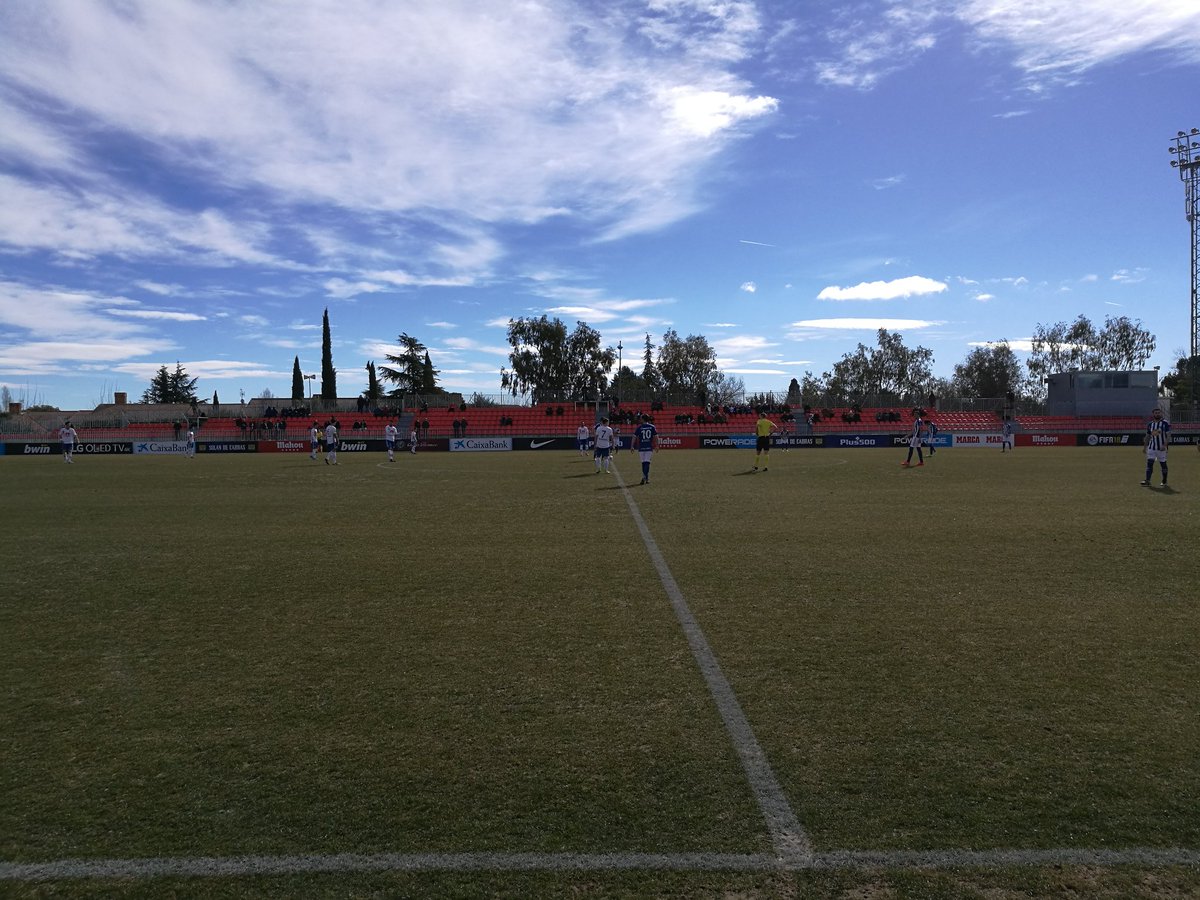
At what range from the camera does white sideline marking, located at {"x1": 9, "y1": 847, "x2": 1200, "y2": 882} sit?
288 centimetres

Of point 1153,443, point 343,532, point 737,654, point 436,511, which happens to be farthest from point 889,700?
point 1153,443

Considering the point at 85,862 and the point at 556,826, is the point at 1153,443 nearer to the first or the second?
the point at 556,826

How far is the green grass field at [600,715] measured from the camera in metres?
Answer: 2.97

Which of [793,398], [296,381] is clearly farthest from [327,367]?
[793,398]

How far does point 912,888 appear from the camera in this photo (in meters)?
2.76

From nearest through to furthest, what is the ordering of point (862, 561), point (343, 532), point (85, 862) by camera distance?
point (85, 862) → point (862, 561) → point (343, 532)

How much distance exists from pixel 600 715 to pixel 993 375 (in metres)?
92.7

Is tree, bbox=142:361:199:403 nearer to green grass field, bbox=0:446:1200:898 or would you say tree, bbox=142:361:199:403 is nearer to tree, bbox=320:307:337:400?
tree, bbox=320:307:337:400

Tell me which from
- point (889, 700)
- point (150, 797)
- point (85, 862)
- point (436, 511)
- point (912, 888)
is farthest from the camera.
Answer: point (436, 511)

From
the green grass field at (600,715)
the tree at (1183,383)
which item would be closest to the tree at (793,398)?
the tree at (1183,383)

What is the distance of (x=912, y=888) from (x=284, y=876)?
242cm

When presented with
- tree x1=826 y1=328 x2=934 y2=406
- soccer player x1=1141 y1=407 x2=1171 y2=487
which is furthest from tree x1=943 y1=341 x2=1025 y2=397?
soccer player x1=1141 y1=407 x2=1171 y2=487

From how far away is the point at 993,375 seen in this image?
84375 mm

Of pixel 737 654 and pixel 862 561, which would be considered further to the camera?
pixel 862 561
